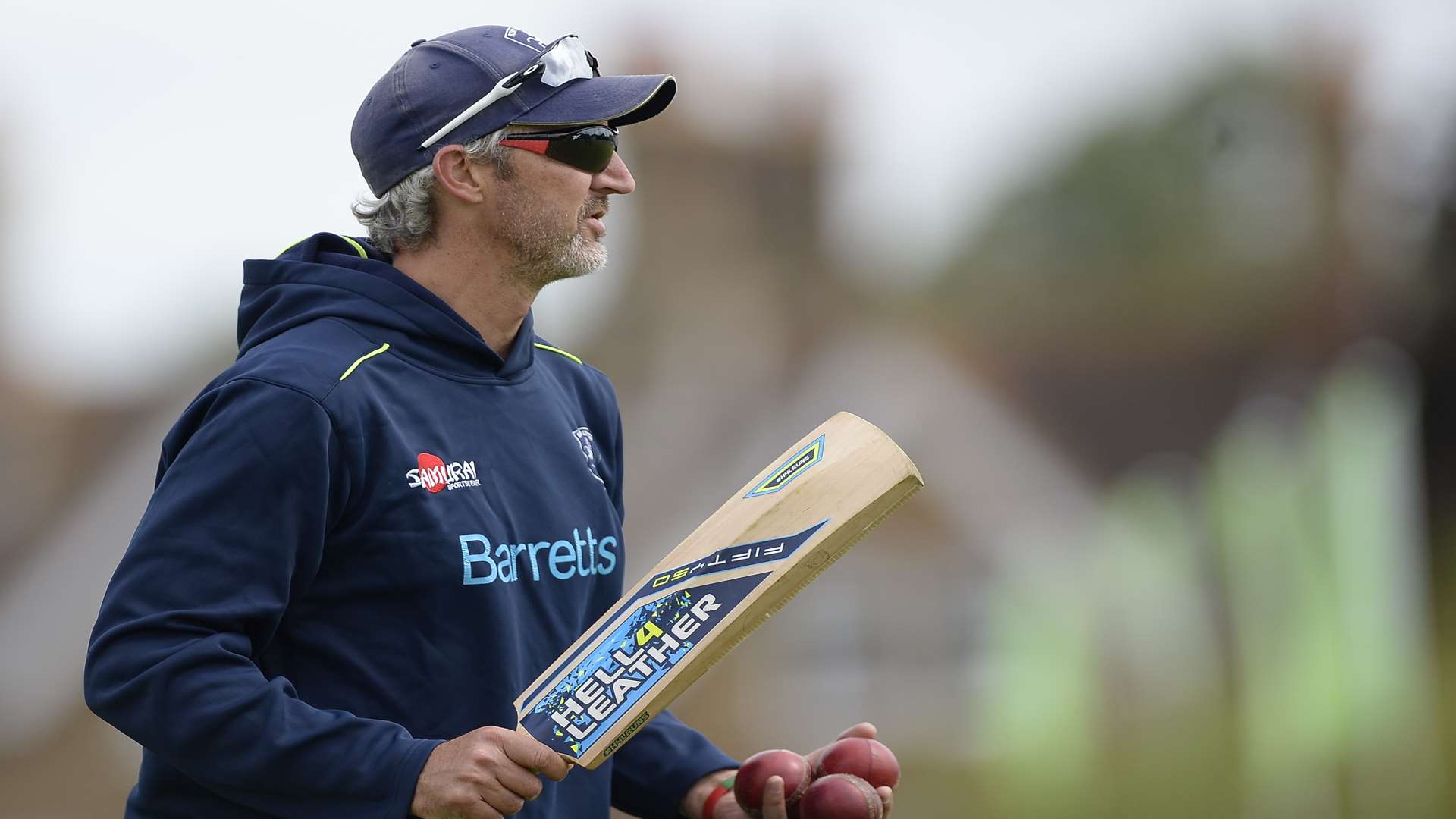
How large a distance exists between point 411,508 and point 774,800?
76 cm

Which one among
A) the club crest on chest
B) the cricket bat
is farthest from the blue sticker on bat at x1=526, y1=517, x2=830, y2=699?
the club crest on chest

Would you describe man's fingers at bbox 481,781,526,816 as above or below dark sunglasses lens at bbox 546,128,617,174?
below

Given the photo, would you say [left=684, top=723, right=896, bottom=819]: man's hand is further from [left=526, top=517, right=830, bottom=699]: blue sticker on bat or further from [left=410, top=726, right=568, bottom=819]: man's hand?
[left=410, top=726, right=568, bottom=819]: man's hand

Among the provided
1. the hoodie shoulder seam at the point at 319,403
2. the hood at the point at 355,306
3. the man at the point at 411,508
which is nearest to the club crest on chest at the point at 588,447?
the man at the point at 411,508

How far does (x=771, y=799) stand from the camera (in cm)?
246

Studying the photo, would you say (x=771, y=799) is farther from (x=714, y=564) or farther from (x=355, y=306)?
(x=355, y=306)

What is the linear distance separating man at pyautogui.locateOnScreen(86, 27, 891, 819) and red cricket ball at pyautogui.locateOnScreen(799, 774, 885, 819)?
65 mm

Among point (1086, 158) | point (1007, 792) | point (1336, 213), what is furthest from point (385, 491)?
point (1086, 158)

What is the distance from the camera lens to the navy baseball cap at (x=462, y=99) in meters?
2.47

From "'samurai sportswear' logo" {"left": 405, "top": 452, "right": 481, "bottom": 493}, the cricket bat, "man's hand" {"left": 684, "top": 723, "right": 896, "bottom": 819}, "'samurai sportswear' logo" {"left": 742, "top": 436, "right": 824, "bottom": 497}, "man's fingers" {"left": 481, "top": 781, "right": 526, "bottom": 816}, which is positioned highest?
"'samurai sportswear' logo" {"left": 405, "top": 452, "right": 481, "bottom": 493}

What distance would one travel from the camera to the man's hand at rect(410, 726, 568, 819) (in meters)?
1.97

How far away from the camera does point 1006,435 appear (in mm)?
19656

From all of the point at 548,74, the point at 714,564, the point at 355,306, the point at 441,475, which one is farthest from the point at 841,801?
the point at 548,74

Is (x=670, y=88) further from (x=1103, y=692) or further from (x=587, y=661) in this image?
(x=1103, y=692)
